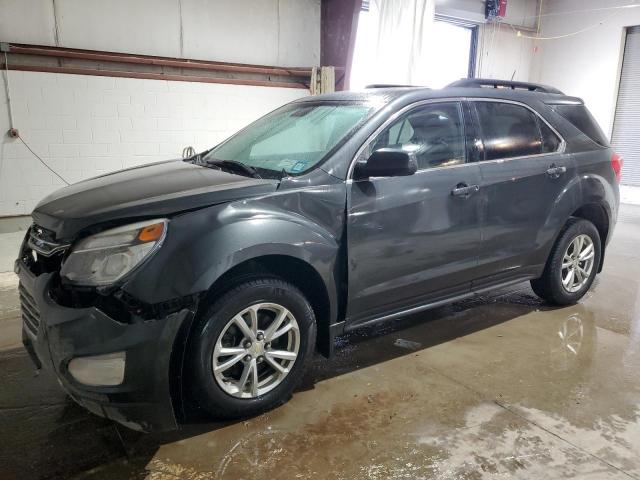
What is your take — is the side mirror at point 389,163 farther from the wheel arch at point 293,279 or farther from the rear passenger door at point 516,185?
the rear passenger door at point 516,185

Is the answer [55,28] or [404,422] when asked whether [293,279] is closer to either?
[404,422]

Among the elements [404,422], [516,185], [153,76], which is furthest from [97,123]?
[404,422]

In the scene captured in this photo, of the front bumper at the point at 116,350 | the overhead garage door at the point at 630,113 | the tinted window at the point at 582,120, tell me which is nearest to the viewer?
the front bumper at the point at 116,350

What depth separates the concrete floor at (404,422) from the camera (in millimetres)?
2119

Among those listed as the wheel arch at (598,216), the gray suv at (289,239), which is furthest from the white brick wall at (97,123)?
the wheel arch at (598,216)

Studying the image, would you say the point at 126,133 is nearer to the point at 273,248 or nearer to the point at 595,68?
the point at 273,248

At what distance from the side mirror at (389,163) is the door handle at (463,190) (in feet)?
1.52

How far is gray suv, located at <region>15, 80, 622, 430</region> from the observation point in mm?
2016

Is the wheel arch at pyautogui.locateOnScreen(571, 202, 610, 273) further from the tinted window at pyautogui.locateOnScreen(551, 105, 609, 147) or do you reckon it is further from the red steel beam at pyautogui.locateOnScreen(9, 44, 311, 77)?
the red steel beam at pyautogui.locateOnScreen(9, 44, 311, 77)

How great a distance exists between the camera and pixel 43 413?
2.50 meters

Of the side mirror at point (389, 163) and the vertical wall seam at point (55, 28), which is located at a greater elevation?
the vertical wall seam at point (55, 28)

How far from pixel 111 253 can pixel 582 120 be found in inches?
138

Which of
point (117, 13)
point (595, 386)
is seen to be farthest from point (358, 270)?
point (117, 13)

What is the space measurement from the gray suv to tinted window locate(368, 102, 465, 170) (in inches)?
0.4
